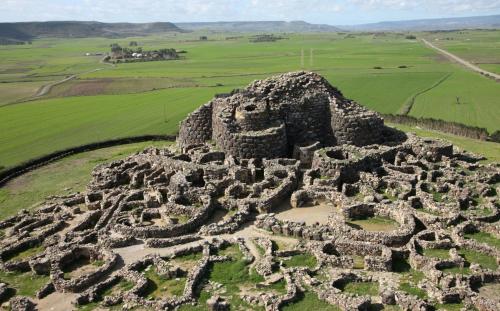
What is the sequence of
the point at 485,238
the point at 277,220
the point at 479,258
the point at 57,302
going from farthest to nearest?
the point at 277,220
the point at 485,238
the point at 479,258
the point at 57,302

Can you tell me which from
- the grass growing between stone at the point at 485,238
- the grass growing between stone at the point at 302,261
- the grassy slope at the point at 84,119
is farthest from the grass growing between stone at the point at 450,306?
the grassy slope at the point at 84,119

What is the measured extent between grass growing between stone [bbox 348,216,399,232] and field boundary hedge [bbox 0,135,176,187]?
33.1m

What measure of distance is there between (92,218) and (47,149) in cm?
2715

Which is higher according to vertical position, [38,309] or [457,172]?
[457,172]

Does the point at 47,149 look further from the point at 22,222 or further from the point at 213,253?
the point at 213,253

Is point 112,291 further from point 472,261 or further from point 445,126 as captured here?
point 445,126

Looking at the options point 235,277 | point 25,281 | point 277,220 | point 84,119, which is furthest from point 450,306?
point 84,119

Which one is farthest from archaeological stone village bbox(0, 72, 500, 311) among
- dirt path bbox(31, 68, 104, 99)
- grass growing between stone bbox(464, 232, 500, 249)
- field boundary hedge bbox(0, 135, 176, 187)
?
dirt path bbox(31, 68, 104, 99)

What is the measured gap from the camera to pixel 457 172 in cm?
3603

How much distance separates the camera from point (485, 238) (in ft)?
84.5

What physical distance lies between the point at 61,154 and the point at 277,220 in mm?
33012

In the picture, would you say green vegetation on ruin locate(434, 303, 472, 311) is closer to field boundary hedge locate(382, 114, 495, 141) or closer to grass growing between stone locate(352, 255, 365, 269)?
grass growing between stone locate(352, 255, 365, 269)

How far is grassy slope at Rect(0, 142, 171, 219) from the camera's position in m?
37.5

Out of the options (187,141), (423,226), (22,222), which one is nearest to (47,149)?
(187,141)
